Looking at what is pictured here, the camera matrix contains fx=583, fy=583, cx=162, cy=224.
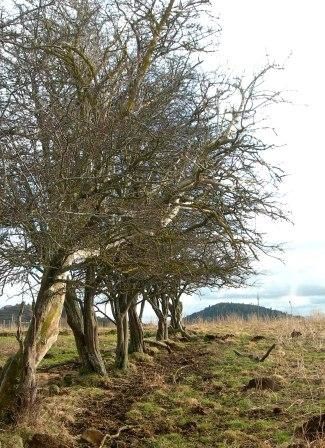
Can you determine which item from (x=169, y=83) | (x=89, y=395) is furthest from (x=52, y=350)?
(x=169, y=83)

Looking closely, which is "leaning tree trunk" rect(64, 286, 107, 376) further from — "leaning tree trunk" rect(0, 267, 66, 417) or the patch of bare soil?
"leaning tree trunk" rect(0, 267, 66, 417)

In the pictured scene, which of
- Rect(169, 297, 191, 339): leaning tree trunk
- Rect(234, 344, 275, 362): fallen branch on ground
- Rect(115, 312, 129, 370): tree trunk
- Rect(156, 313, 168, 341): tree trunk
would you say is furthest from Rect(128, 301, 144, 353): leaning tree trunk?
Rect(169, 297, 191, 339): leaning tree trunk

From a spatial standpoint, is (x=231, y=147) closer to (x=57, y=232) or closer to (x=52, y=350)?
(x=57, y=232)

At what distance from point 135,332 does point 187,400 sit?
5594 millimetres

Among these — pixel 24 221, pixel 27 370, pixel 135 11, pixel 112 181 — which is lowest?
pixel 27 370

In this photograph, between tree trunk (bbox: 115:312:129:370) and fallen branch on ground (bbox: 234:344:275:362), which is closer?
tree trunk (bbox: 115:312:129:370)

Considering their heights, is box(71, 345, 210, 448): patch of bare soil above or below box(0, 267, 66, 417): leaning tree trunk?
below

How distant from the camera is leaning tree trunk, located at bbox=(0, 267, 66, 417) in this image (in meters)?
8.49

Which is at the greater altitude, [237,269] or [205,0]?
[205,0]

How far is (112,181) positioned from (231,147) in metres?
4.69

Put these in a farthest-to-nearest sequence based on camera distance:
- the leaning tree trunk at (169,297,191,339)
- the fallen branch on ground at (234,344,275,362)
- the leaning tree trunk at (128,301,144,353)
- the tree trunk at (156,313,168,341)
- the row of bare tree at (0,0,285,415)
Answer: the leaning tree trunk at (169,297,191,339), the tree trunk at (156,313,168,341), the leaning tree trunk at (128,301,144,353), the fallen branch on ground at (234,344,275,362), the row of bare tree at (0,0,285,415)

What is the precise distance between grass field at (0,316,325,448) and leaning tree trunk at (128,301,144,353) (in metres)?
0.50

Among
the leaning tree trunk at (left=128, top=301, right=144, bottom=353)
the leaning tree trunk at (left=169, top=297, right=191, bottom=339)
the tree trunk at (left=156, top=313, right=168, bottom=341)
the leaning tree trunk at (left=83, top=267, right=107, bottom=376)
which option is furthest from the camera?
the leaning tree trunk at (left=169, top=297, right=191, bottom=339)

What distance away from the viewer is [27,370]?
8766mm
